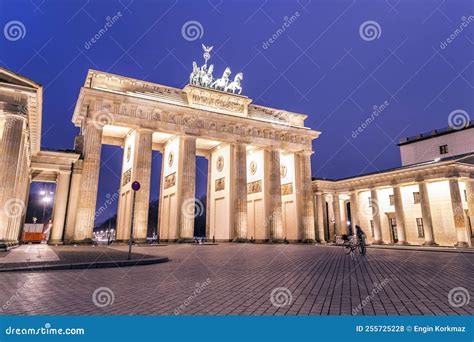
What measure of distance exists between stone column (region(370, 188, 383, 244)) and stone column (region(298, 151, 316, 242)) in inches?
334

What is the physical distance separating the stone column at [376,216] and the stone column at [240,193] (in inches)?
722

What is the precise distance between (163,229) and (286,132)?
67.2 feet

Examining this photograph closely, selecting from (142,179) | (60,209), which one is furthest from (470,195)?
(60,209)

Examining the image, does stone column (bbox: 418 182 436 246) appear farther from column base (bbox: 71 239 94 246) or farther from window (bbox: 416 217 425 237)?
column base (bbox: 71 239 94 246)

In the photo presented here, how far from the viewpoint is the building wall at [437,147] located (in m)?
41.4

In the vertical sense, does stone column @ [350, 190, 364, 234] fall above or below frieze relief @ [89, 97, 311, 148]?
below

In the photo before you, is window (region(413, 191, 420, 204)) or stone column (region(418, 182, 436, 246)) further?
window (region(413, 191, 420, 204))

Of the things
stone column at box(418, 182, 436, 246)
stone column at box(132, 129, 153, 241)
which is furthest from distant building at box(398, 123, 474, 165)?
stone column at box(132, 129, 153, 241)

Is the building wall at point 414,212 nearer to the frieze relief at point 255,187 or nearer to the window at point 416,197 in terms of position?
the window at point 416,197

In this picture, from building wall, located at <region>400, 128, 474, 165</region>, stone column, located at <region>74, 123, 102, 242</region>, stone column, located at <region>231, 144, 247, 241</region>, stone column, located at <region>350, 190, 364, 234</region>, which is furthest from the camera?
stone column, located at <region>350, 190, 364, 234</region>

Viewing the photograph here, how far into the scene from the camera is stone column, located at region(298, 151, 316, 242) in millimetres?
38906

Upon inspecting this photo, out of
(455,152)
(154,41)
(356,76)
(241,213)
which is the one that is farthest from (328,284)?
(356,76)

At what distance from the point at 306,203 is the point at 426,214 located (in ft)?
45.3

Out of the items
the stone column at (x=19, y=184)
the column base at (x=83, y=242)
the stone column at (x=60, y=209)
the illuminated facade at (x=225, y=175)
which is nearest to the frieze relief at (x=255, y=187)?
the illuminated facade at (x=225, y=175)
